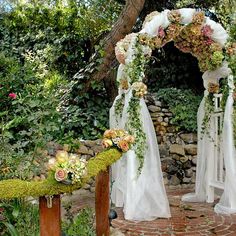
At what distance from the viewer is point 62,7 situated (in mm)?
7965

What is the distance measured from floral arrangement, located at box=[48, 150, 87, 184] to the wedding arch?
213cm

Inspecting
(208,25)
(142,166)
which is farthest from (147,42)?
(142,166)

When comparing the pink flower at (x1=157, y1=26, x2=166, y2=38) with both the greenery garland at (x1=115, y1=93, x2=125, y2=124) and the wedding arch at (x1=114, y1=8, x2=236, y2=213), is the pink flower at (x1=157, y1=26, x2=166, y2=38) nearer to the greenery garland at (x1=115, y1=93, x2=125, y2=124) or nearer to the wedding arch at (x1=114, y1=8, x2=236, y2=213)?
the wedding arch at (x1=114, y1=8, x2=236, y2=213)

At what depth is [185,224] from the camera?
4113mm

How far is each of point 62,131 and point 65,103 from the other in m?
0.85

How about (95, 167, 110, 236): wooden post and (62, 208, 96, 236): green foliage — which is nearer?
(95, 167, 110, 236): wooden post

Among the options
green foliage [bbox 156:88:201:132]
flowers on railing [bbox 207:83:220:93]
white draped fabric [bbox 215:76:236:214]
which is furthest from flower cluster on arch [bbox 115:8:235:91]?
green foliage [bbox 156:88:201:132]

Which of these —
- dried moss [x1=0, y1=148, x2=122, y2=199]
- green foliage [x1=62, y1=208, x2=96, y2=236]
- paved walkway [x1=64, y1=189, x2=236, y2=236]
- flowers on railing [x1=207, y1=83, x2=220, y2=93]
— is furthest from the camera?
flowers on railing [x1=207, y1=83, x2=220, y2=93]

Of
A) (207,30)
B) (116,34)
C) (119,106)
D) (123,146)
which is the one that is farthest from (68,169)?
(116,34)

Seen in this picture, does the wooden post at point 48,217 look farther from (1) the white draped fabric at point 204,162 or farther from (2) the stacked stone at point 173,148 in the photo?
(2) the stacked stone at point 173,148

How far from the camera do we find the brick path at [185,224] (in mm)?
3842

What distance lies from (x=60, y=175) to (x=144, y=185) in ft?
8.06

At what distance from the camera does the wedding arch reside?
4.38m

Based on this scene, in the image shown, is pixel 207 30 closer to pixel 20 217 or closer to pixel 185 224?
pixel 185 224
